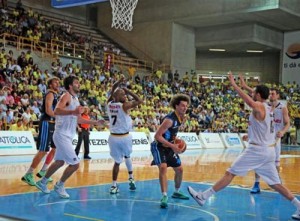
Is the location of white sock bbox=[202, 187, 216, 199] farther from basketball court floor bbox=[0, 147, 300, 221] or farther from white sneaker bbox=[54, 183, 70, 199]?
white sneaker bbox=[54, 183, 70, 199]

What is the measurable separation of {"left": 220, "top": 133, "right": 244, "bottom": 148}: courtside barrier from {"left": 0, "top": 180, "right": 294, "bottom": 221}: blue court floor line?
53.6ft

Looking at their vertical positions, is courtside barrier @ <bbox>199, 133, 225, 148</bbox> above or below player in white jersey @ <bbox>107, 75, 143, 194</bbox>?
below

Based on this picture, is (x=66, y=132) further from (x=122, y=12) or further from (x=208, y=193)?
(x=122, y=12)

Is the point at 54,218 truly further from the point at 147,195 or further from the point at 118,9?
the point at 118,9

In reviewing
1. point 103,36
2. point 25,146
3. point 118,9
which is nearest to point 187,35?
point 103,36

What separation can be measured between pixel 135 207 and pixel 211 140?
17.4 metres

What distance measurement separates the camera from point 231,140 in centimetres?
2547

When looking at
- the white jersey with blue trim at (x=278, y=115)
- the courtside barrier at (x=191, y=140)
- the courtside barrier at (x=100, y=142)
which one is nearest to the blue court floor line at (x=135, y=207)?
the white jersey with blue trim at (x=278, y=115)

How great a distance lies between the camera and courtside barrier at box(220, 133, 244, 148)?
983 inches

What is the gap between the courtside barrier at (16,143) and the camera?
15345 mm

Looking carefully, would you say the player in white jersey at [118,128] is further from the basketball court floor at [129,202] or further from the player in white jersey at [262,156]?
the player in white jersey at [262,156]

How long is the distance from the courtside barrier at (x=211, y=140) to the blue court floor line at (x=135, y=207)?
48.6 feet

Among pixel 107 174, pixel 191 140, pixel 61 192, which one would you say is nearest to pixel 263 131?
pixel 61 192

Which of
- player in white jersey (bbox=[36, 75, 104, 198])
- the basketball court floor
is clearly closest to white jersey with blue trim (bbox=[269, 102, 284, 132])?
the basketball court floor
